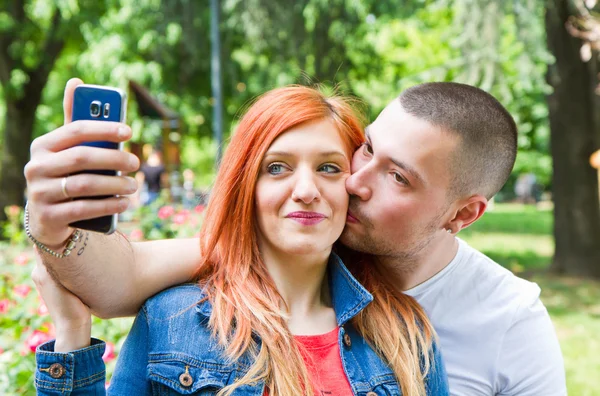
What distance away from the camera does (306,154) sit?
2016mm

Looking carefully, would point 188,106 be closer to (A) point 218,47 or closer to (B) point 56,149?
(A) point 218,47

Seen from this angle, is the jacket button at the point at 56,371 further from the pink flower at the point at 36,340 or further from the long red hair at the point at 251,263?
the pink flower at the point at 36,340

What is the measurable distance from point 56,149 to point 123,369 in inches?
30.4

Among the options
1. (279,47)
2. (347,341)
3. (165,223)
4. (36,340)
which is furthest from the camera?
(279,47)

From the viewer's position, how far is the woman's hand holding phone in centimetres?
133

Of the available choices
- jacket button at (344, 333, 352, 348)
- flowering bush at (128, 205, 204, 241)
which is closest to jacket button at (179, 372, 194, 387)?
jacket button at (344, 333, 352, 348)

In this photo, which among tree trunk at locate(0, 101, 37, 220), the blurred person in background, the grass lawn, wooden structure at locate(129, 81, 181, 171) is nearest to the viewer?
the grass lawn

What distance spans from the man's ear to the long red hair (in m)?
0.50

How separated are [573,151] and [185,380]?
28.0 ft

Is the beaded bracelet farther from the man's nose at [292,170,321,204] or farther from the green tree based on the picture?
the green tree

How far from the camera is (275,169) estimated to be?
203 cm

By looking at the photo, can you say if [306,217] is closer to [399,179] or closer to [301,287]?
[301,287]

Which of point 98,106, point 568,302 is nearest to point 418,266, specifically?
point 98,106

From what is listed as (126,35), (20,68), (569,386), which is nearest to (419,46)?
(126,35)
